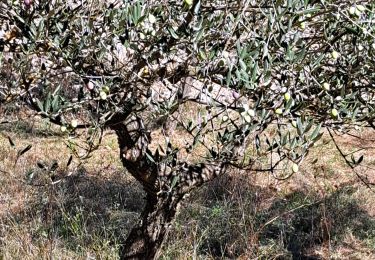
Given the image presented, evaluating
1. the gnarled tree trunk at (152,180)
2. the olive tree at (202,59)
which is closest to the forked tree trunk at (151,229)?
the gnarled tree trunk at (152,180)

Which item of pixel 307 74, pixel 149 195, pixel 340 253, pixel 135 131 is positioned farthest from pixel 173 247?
pixel 307 74

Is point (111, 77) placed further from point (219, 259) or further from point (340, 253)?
point (340, 253)

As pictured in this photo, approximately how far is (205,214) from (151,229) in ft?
5.69

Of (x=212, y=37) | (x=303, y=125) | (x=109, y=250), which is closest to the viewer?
(x=303, y=125)

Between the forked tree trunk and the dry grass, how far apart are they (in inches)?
10.9

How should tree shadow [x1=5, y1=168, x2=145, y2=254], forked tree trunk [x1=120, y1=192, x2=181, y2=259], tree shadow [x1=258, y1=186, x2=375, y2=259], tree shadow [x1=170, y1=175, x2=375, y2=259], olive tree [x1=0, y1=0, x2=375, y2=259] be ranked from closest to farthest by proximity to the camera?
olive tree [x1=0, y1=0, x2=375, y2=259]
forked tree trunk [x1=120, y1=192, x2=181, y2=259]
tree shadow [x1=5, y1=168, x2=145, y2=254]
tree shadow [x1=170, y1=175, x2=375, y2=259]
tree shadow [x1=258, y1=186, x2=375, y2=259]

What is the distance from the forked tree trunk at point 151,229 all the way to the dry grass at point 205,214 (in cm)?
28

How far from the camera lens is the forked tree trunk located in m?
3.37

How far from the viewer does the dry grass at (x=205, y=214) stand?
4.02 metres

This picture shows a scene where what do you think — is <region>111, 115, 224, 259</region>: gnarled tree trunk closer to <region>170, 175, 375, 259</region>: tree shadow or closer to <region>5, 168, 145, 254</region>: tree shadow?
<region>5, 168, 145, 254</region>: tree shadow

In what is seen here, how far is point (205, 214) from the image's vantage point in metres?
5.14

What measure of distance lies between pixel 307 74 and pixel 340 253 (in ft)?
9.45

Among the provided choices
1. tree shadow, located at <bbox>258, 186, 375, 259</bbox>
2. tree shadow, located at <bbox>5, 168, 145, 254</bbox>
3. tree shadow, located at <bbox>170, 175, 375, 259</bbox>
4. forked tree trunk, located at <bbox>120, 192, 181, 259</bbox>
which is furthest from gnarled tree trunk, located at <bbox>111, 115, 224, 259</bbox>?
tree shadow, located at <bbox>258, 186, 375, 259</bbox>

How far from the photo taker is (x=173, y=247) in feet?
13.1
